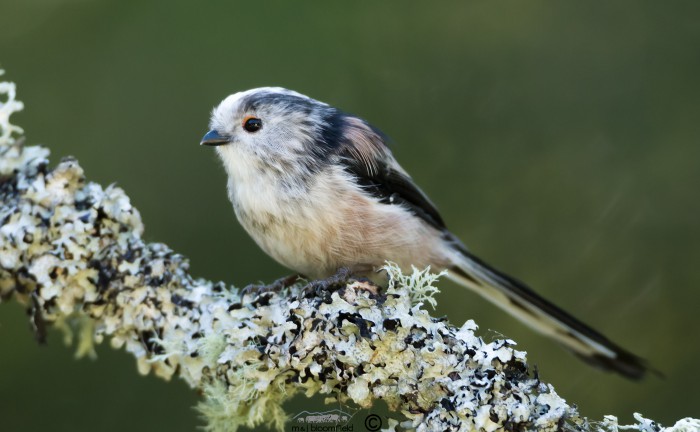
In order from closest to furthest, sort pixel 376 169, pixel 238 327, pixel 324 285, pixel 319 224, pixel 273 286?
pixel 238 327 → pixel 324 285 → pixel 319 224 → pixel 273 286 → pixel 376 169

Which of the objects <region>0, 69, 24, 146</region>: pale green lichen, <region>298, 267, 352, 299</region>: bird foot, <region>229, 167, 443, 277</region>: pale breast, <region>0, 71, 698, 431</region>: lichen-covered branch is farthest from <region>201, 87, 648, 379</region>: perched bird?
<region>0, 69, 24, 146</region>: pale green lichen

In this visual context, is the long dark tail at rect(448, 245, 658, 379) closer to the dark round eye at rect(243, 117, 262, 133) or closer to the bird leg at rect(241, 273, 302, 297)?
the bird leg at rect(241, 273, 302, 297)

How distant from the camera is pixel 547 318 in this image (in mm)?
2807

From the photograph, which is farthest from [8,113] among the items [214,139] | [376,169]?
[376,169]

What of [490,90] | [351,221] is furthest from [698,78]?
[351,221]

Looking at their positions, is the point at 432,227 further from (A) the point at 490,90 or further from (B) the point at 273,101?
(A) the point at 490,90

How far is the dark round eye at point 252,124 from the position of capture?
2.64 m

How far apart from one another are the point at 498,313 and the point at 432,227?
97 centimetres

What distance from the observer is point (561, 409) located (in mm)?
1621

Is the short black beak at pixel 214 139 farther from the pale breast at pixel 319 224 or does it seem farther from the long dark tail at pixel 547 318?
the long dark tail at pixel 547 318

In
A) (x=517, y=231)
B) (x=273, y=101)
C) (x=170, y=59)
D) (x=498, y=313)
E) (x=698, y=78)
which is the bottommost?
(x=498, y=313)

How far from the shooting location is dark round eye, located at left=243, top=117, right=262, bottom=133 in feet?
8.67

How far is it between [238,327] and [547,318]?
51.0 inches

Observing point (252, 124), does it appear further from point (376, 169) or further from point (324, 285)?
point (324, 285)
